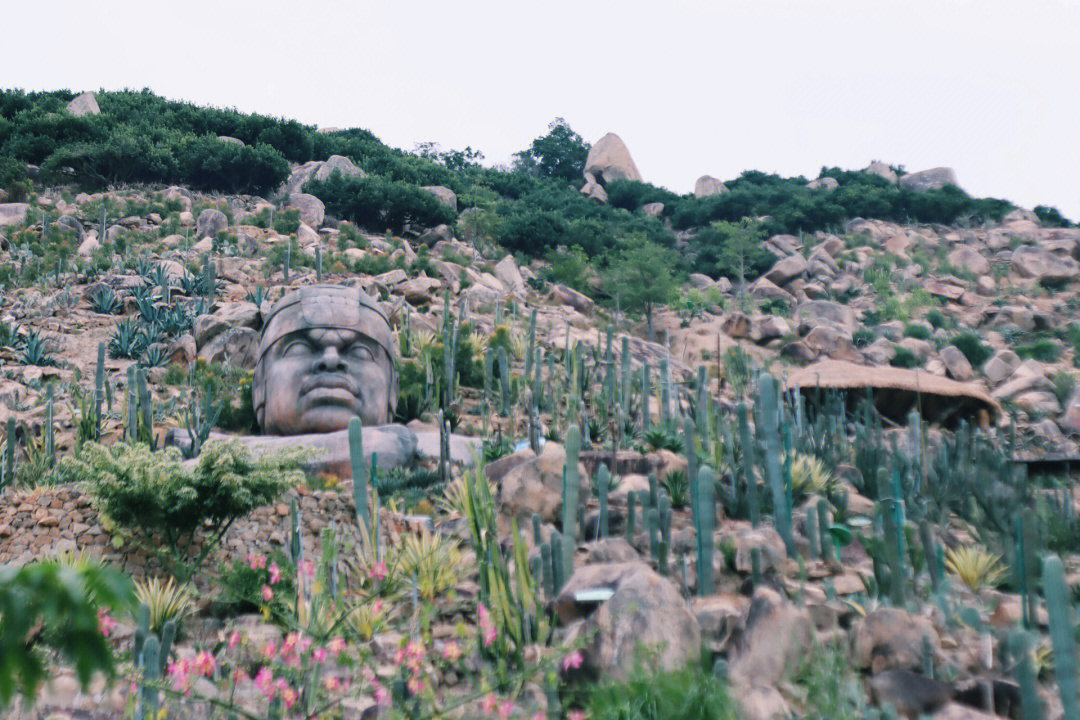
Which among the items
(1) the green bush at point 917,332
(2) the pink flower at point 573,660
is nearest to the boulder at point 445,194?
(1) the green bush at point 917,332

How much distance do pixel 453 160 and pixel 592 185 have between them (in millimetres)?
A: 6771

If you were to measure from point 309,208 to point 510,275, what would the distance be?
6448 mm

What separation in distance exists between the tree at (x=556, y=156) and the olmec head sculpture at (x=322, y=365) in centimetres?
3664

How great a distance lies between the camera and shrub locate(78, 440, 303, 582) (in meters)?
5.56

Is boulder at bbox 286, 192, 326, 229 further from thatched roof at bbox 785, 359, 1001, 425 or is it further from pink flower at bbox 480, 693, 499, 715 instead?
pink flower at bbox 480, 693, 499, 715

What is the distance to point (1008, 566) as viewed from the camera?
518cm

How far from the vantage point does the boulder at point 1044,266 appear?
2616cm

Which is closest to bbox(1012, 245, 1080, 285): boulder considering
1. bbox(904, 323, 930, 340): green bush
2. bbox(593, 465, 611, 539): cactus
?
bbox(904, 323, 930, 340): green bush

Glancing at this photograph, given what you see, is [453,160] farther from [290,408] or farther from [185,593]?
[185,593]

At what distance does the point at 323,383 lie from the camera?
27.4 ft

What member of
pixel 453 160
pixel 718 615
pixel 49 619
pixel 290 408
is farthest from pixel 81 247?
pixel 453 160

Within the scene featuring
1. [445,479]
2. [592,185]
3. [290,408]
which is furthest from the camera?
[592,185]

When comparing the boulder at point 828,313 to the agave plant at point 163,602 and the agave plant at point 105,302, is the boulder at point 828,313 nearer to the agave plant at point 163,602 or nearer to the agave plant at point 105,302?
the agave plant at point 105,302

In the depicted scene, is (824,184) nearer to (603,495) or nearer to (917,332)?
(917,332)
